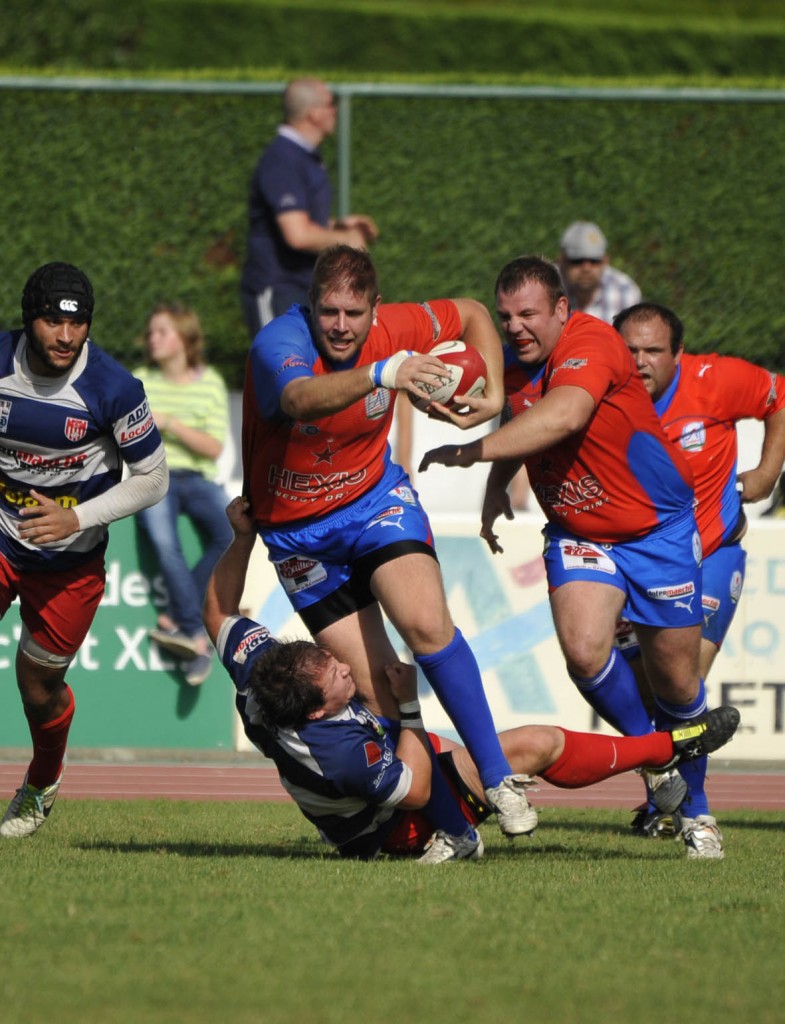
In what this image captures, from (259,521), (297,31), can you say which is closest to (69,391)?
(259,521)

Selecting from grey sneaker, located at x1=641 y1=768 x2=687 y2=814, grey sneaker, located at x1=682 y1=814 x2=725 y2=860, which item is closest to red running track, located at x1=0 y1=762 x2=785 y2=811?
grey sneaker, located at x1=682 y1=814 x2=725 y2=860

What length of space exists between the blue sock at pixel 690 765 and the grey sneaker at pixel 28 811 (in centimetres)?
258

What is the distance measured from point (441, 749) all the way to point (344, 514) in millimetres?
998

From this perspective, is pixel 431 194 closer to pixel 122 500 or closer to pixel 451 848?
pixel 122 500

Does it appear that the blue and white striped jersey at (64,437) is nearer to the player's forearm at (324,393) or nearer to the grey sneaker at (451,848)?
the player's forearm at (324,393)

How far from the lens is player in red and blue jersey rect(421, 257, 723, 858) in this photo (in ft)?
22.0

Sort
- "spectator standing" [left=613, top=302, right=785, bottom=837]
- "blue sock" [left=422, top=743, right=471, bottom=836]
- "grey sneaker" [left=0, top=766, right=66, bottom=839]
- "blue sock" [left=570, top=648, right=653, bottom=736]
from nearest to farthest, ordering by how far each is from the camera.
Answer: "blue sock" [left=422, top=743, right=471, bottom=836]
"blue sock" [left=570, top=648, right=653, bottom=736]
"grey sneaker" [left=0, top=766, right=66, bottom=839]
"spectator standing" [left=613, top=302, right=785, bottom=837]

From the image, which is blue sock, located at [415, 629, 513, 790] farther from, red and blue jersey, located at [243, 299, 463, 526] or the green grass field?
red and blue jersey, located at [243, 299, 463, 526]

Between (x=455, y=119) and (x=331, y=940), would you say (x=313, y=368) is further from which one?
(x=455, y=119)

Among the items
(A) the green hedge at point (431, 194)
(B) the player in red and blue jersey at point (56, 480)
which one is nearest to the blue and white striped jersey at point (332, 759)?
(B) the player in red and blue jersey at point (56, 480)

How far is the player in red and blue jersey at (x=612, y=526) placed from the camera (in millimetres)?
6691

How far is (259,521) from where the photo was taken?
6.70 metres

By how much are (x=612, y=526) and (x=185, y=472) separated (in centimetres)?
421

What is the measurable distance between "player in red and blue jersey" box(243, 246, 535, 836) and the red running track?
239cm
